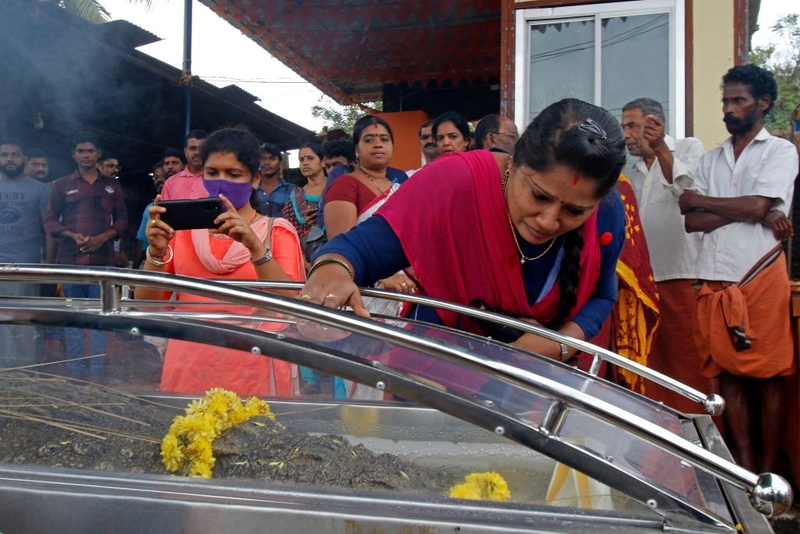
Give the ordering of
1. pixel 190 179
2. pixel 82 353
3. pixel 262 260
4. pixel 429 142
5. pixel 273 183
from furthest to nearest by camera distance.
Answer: pixel 273 183
pixel 429 142
pixel 190 179
pixel 262 260
pixel 82 353

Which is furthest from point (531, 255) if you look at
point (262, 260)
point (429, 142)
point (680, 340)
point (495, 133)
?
point (429, 142)

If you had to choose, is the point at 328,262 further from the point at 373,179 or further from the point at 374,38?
the point at 374,38

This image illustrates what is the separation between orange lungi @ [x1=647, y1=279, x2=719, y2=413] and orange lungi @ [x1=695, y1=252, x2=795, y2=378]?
1.04ft

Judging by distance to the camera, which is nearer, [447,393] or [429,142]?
[447,393]

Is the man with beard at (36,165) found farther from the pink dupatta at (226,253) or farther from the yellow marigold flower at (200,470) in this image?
the yellow marigold flower at (200,470)

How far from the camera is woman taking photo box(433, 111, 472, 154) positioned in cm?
454

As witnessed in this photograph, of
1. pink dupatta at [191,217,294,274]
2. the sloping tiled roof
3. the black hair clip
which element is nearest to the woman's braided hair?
the black hair clip

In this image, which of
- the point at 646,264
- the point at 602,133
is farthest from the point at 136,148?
the point at 602,133

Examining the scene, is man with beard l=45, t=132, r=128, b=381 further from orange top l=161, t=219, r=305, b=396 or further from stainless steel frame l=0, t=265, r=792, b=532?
stainless steel frame l=0, t=265, r=792, b=532

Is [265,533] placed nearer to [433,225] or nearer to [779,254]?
[433,225]

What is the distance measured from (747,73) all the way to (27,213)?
5.77 metres

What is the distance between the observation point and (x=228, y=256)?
8.45ft

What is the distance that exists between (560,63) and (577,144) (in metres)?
3.56

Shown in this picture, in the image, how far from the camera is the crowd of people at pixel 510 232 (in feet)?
6.44
